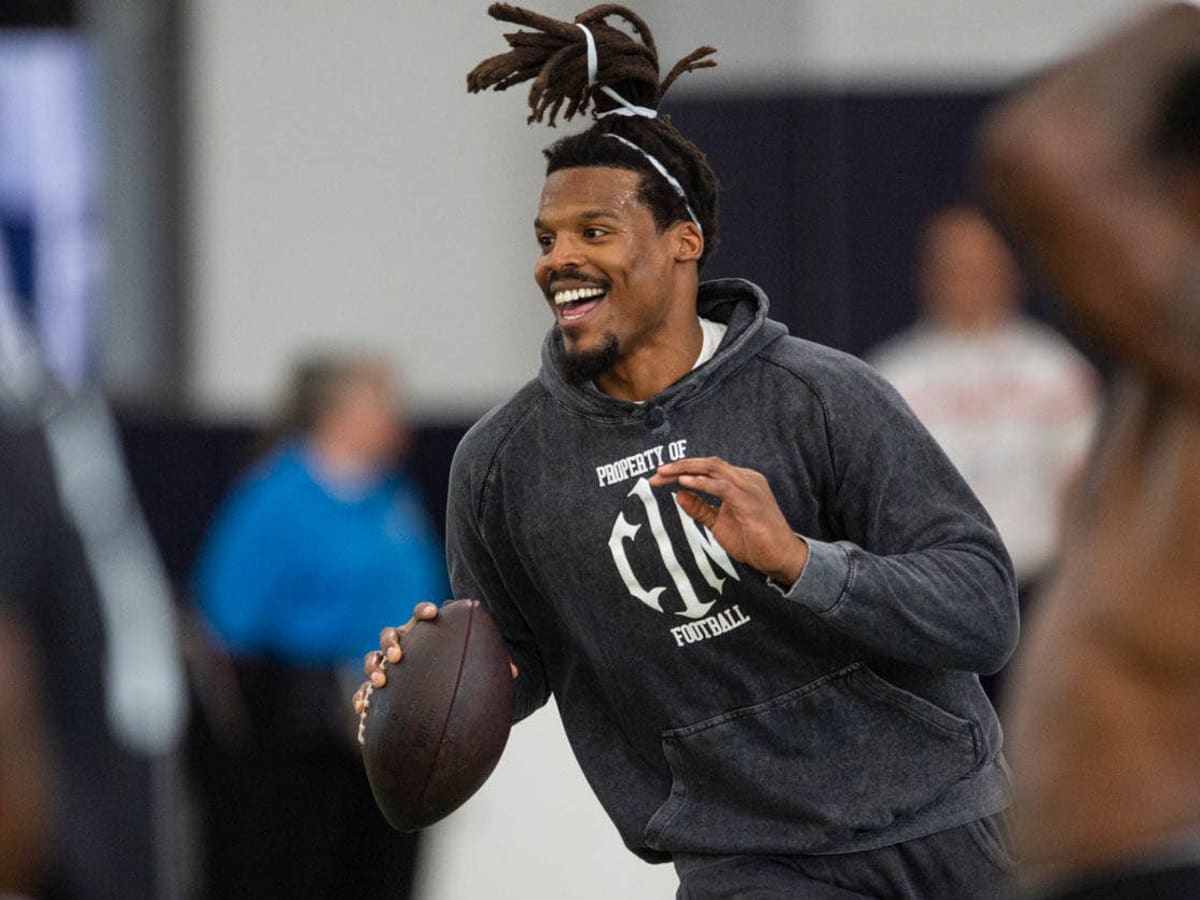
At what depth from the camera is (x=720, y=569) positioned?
4105 mm

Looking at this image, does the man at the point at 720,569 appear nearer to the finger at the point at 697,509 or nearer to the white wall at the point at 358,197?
the finger at the point at 697,509

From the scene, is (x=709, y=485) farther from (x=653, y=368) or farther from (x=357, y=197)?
(x=357, y=197)

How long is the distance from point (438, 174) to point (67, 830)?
7.24 metres

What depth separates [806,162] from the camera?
Answer: 29.4 feet

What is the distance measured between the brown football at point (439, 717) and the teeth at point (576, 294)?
56 centimetres

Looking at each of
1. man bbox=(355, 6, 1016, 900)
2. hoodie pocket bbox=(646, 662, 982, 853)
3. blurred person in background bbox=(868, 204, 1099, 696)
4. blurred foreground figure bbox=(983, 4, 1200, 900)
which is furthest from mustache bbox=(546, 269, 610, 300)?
blurred person in background bbox=(868, 204, 1099, 696)

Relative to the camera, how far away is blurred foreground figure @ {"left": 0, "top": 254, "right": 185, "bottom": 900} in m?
2.43

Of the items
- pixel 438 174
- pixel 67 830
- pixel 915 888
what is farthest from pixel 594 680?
pixel 438 174

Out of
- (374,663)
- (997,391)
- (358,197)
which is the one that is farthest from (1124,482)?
(358,197)

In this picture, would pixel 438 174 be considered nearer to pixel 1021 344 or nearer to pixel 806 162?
pixel 806 162

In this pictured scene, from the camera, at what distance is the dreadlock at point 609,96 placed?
4.32 metres

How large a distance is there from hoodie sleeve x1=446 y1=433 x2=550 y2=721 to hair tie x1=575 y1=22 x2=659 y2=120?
64cm

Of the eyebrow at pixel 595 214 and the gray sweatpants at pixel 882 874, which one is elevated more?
the eyebrow at pixel 595 214

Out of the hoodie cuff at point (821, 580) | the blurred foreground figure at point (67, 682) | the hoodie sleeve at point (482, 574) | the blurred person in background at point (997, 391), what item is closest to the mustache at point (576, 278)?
the hoodie sleeve at point (482, 574)
